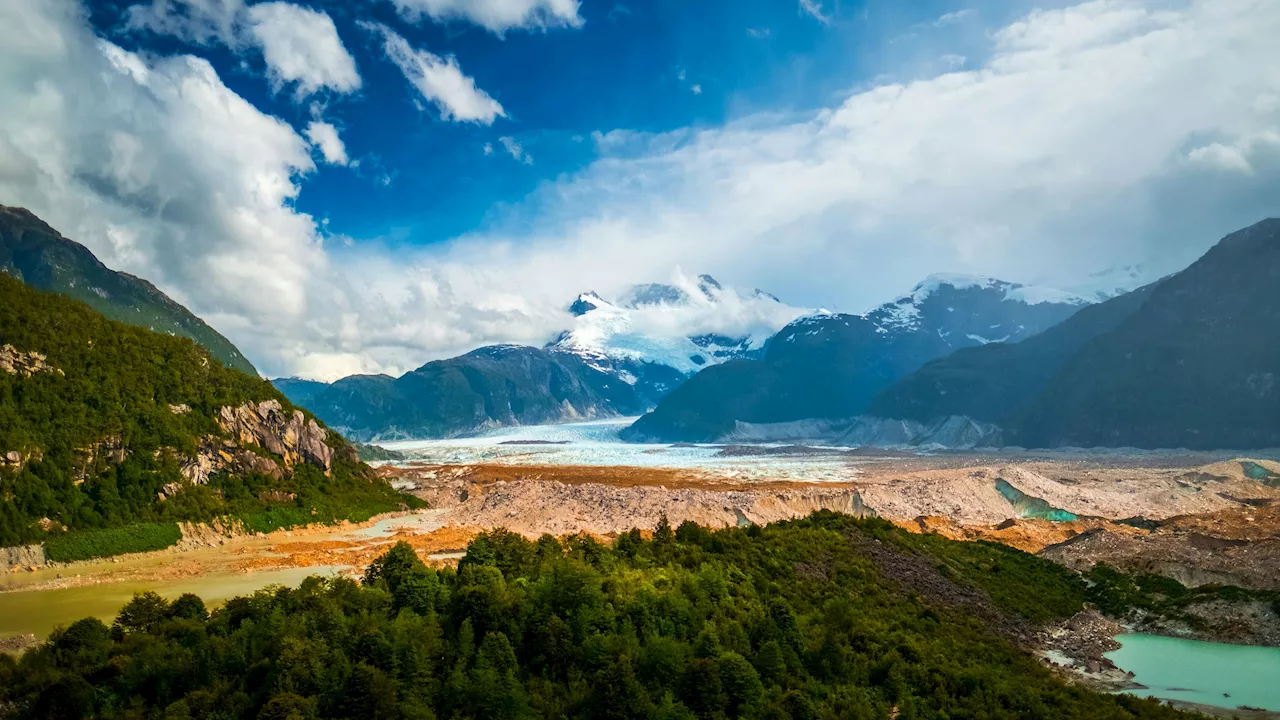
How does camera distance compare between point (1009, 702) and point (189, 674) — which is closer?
point (189, 674)

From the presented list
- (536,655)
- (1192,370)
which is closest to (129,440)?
(536,655)

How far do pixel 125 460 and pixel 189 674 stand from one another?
123 ft

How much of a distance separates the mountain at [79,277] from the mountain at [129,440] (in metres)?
83.8

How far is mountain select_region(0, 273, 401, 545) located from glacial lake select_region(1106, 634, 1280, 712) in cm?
5278

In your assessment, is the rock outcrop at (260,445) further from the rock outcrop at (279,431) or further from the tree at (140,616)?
the tree at (140,616)

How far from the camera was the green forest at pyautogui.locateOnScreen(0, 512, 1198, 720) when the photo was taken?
1627 cm

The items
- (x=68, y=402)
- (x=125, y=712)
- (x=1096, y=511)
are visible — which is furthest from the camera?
(x=1096, y=511)

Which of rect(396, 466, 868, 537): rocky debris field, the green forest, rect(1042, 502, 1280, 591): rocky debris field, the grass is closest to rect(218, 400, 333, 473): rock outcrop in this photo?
the grass

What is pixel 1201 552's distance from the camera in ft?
127

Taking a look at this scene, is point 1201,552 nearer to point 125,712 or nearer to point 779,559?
point 779,559

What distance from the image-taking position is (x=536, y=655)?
18.3 m

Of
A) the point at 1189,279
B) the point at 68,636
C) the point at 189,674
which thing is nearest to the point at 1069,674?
the point at 189,674

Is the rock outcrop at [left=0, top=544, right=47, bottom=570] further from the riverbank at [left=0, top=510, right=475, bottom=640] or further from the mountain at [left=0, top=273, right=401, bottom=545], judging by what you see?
the riverbank at [left=0, top=510, right=475, bottom=640]

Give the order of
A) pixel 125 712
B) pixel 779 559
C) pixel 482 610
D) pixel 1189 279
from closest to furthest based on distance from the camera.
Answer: pixel 125 712 → pixel 482 610 → pixel 779 559 → pixel 1189 279
